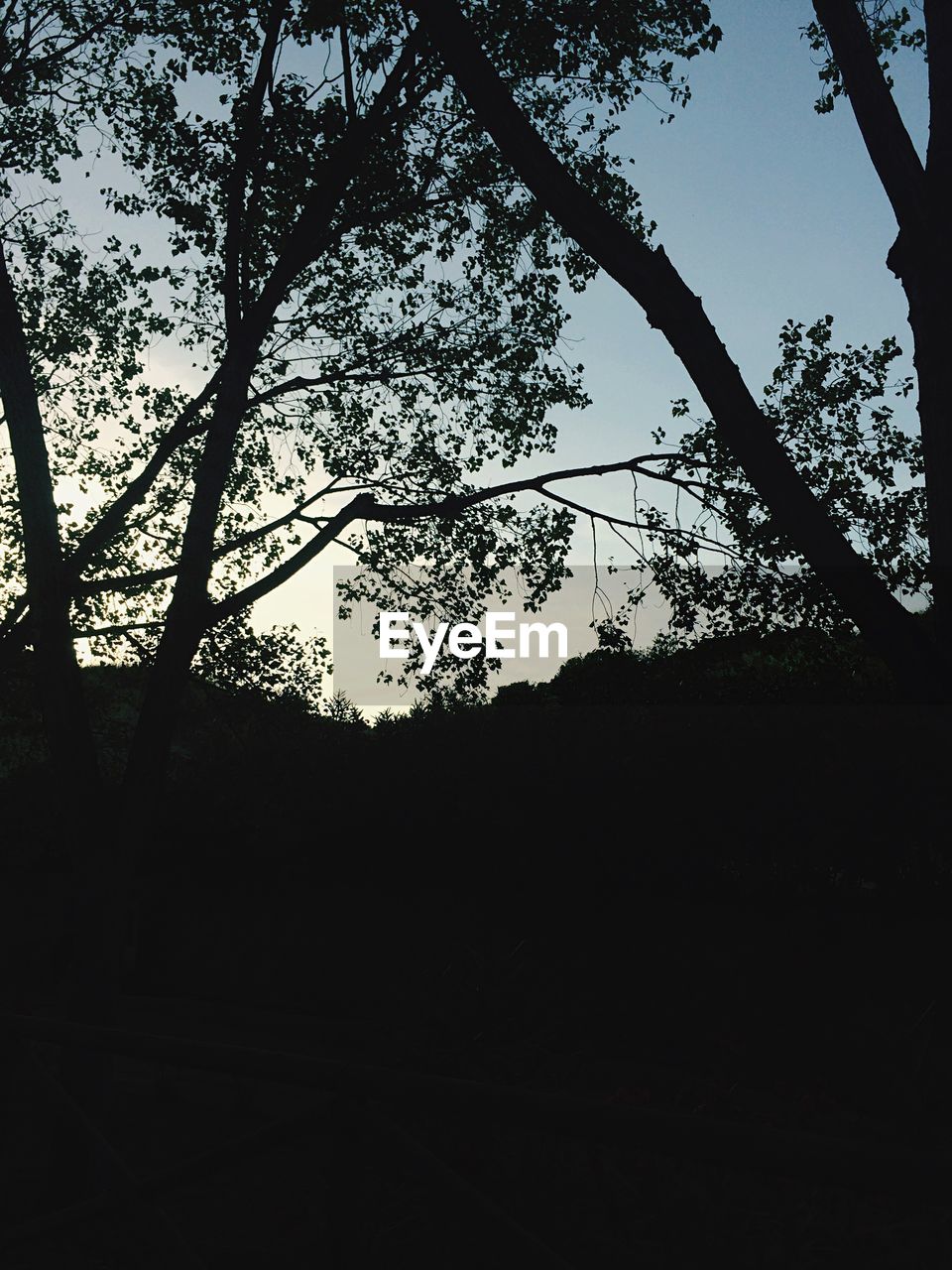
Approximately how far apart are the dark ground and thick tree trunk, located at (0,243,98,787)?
2493 mm

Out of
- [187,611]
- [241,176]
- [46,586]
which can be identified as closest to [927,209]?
[187,611]

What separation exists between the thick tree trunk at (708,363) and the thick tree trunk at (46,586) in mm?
4569

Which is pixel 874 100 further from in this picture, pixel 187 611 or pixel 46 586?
pixel 46 586

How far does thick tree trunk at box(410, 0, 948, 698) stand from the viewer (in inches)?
203

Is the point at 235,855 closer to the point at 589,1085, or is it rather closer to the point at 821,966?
the point at 589,1085

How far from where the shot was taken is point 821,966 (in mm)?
8898

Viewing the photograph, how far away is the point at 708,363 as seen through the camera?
545cm

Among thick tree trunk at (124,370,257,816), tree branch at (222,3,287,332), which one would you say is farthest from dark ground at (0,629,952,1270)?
tree branch at (222,3,287,332)

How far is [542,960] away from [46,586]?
5.22m

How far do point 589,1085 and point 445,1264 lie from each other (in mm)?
3261

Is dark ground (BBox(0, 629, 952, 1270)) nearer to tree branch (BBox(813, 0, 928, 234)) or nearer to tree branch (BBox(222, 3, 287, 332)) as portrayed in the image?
tree branch (BBox(813, 0, 928, 234))

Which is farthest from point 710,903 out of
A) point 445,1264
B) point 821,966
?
point 445,1264

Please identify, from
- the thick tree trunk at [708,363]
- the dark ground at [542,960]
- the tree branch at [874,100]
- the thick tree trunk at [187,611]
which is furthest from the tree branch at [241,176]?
the tree branch at [874,100]

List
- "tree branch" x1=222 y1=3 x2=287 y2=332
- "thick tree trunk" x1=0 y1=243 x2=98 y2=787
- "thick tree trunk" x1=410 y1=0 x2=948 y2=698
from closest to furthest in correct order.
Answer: "thick tree trunk" x1=410 y1=0 x2=948 y2=698, "thick tree trunk" x1=0 y1=243 x2=98 y2=787, "tree branch" x1=222 y1=3 x2=287 y2=332
